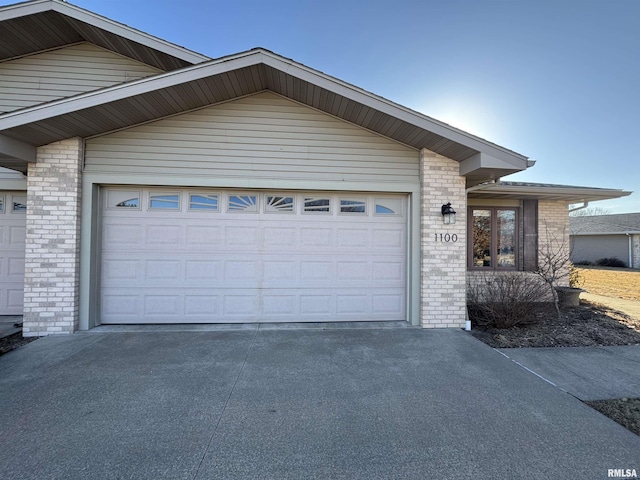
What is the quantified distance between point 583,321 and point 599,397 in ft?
11.8

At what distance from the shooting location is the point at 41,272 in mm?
4699

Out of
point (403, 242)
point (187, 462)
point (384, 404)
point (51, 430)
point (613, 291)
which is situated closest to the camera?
point (187, 462)

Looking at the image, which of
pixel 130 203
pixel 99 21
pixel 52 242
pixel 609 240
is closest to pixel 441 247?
pixel 130 203

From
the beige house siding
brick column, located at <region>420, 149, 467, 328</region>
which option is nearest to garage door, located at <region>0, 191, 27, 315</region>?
brick column, located at <region>420, 149, 467, 328</region>

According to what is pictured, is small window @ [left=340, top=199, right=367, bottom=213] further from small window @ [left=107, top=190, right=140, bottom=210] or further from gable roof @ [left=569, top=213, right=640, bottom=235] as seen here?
gable roof @ [left=569, top=213, right=640, bottom=235]

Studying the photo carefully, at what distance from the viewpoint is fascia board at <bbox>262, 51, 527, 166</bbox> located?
454cm

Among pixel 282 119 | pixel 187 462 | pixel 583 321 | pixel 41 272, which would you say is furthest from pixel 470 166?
pixel 41 272

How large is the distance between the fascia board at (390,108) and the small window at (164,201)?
2.89m

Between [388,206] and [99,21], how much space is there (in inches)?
253

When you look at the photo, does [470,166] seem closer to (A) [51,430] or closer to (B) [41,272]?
(A) [51,430]

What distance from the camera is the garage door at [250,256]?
5176 millimetres

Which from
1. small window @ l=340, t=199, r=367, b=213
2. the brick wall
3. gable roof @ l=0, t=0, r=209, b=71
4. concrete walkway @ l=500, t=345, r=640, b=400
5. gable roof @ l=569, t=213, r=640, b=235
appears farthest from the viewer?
gable roof @ l=569, t=213, r=640, b=235

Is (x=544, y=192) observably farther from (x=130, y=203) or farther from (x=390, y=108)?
(x=130, y=203)

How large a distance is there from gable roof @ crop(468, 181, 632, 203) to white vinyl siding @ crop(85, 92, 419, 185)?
3.23 metres
